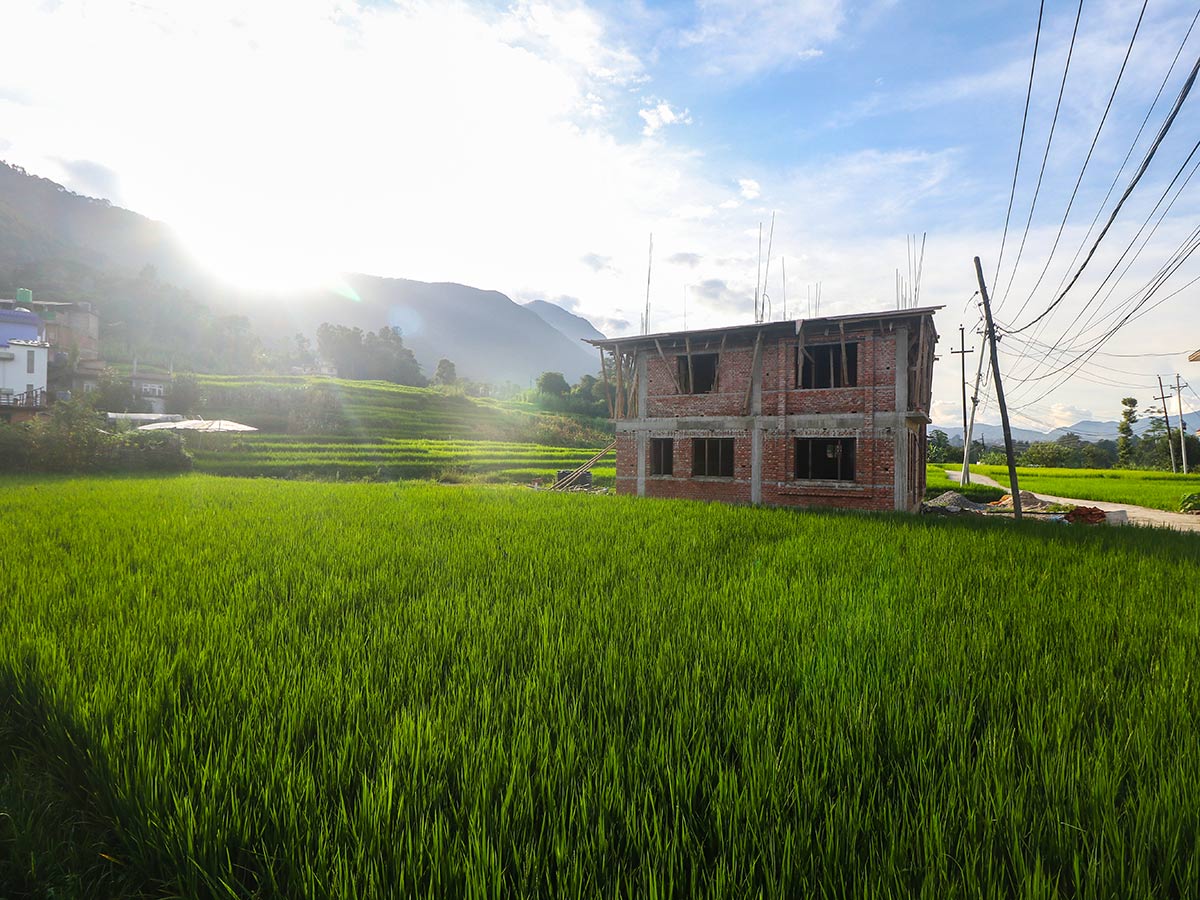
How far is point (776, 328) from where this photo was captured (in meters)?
15.9

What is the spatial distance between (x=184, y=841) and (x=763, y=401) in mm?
16343

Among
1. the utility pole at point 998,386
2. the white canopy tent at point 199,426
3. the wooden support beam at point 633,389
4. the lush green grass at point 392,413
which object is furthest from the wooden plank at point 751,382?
the lush green grass at point 392,413

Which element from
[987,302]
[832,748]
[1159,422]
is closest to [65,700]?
[832,748]

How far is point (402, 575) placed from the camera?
20.5 feet

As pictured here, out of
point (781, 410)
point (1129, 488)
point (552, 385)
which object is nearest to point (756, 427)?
point (781, 410)

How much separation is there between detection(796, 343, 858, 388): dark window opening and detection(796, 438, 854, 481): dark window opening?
1753mm

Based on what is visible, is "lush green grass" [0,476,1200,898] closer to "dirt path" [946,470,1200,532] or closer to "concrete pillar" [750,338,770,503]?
"concrete pillar" [750,338,770,503]

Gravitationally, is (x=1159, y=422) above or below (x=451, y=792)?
above

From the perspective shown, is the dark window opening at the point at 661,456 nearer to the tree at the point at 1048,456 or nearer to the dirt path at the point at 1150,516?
the dirt path at the point at 1150,516

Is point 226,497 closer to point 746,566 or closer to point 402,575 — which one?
point 402,575

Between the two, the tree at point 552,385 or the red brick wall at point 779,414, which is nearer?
the red brick wall at point 779,414

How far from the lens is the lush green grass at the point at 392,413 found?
37.3 m

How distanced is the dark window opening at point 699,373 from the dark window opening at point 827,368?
2.82m

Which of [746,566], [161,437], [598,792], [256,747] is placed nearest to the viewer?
[598,792]
